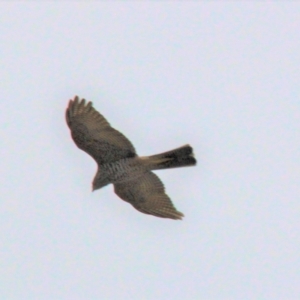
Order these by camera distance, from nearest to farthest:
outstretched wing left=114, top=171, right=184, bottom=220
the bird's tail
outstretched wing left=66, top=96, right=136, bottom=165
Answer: outstretched wing left=66, top=96, right=136, bottom=165
the bird's tail
outstretched wing left=114, top=171, right=184, bottom=220

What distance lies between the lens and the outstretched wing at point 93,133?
19969 millimetres

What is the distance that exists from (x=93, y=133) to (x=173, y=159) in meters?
1.50

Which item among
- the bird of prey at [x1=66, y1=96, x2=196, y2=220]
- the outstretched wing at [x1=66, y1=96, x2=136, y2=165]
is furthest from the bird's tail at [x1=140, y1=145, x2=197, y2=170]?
the outstretched wing at [x1=66, y1=96, x2=136, y2=165]

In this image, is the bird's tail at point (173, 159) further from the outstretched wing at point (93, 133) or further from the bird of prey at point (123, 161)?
the outstretched wing at point (93, 133)

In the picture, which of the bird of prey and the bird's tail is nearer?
the bird of prey

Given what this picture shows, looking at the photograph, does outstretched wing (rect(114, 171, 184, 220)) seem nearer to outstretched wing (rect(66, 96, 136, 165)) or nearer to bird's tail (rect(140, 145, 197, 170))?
bird's tail (rect(140, 145, 197, 170))

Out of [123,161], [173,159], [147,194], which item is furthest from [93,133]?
[147,194]

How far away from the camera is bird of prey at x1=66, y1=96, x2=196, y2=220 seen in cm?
2000

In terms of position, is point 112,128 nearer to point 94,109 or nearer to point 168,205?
point 94,109

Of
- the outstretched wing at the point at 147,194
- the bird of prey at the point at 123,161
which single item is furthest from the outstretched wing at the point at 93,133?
the outstretched wing at the point at 147,194

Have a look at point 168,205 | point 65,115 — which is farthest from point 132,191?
point 65,115

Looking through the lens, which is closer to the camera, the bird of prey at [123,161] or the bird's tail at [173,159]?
the bird of prey at [123,161]

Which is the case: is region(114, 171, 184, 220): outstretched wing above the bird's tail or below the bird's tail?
below

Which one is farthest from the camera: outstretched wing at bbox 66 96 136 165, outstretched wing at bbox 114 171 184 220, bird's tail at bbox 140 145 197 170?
outstretched wing at bbox 114 171 184 220
